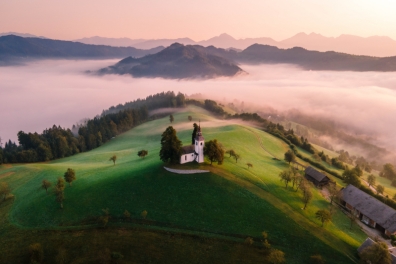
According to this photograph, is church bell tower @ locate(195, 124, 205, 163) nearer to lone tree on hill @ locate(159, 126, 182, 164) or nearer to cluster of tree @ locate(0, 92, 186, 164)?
lone tree on hill @ locate(159, 126, 182, 164)

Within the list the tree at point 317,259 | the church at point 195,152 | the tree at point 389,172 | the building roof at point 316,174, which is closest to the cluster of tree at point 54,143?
the church at point 195,152

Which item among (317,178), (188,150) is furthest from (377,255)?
(188,150)

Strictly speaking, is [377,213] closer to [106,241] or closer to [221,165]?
[221,165]

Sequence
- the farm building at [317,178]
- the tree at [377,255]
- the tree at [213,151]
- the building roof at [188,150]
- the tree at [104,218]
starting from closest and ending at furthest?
the tree at [377,255] → the tree at [104,218] → the tree at [213,151] → the building roof at [188,150] → the farm building at [317,178]

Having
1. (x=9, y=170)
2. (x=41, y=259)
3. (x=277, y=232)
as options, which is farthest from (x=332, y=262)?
(x=9, y=170)

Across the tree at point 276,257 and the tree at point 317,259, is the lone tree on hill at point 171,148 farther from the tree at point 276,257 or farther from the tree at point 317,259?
the tree at point 317,259

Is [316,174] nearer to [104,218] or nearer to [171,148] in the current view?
[171,148]

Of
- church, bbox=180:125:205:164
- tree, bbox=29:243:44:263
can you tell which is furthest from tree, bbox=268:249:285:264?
tree, bbox=29:243:44:263
